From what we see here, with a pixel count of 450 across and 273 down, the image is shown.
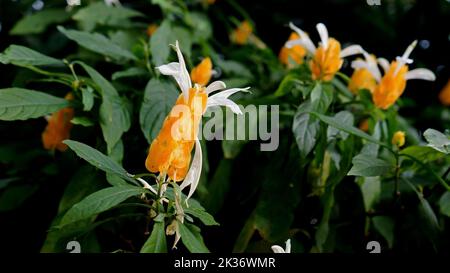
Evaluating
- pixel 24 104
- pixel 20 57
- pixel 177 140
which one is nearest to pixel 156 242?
pixel 177 140

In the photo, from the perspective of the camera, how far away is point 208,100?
921 millimetres

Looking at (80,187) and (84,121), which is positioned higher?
(84,121)

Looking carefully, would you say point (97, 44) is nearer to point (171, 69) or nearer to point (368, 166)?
point (171, 69)

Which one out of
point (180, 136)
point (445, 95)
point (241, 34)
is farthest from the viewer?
point (445, 95)

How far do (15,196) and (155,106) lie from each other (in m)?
0.39

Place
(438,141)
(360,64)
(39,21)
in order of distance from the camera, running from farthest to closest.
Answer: (39,21), (360,64), (438,141)

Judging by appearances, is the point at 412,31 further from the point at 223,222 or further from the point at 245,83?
the point at 223,222

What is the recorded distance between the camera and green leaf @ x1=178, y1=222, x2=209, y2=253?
3.03 ft

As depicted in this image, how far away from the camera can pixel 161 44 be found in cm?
139

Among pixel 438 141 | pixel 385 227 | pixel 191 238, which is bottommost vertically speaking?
pixel 385 227

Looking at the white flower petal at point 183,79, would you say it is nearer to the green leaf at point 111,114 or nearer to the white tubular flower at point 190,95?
the white tubular flower at point 190,95

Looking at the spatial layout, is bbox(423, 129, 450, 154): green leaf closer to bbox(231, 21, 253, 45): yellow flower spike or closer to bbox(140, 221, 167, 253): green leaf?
bbox(140, 221, 167, 253): green leaf

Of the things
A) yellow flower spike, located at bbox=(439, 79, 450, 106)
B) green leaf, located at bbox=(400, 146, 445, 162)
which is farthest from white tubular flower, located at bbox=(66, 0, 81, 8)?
yellow flower spike, located at bbox=(439, 79, 450, 106)

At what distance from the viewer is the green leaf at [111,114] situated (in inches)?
43.4
